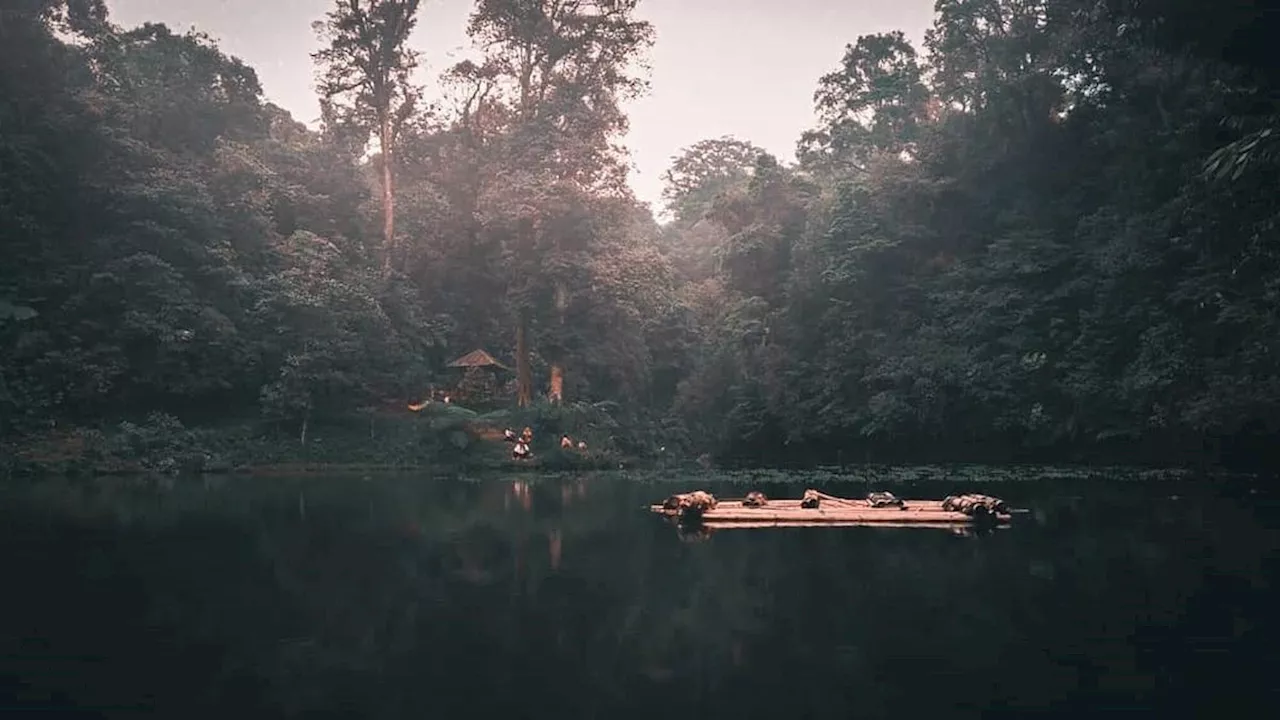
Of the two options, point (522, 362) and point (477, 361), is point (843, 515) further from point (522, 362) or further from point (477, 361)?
point (477, 361)

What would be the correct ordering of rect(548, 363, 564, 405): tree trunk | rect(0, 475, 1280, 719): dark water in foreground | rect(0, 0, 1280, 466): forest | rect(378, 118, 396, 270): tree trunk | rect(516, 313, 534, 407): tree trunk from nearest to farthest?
rect(0, 475, 1280, 719): dark water in foreground, rect(0, 0, 1280, 466): forest, rect(516, 313, 534, 407): tree trunk, rect(548, 363, 564, 405): tree trunk, rect(378, 118, 396, 270): tree trunk

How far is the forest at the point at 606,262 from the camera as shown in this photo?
2994cm

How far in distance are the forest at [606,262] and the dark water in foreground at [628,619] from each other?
12663 millimetres

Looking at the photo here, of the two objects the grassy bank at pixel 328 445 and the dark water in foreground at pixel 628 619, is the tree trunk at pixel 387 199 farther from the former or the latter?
the dark water in foreground at pixel 628 619

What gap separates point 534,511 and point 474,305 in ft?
86.5

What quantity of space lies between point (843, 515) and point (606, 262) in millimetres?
25549

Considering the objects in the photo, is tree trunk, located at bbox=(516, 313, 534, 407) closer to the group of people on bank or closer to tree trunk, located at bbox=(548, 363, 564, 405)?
tree trunk, located at bbox=(548, 363, 564, 405)

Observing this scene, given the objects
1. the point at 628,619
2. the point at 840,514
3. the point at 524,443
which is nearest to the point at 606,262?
the point at 524,443

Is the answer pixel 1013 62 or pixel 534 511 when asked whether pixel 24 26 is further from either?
pixel 1013 62

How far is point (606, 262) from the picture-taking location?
4141cm

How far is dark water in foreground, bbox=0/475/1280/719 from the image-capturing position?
6637 mm

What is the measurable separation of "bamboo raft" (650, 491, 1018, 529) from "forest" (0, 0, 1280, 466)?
908 centimetres

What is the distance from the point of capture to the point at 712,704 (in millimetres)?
6520

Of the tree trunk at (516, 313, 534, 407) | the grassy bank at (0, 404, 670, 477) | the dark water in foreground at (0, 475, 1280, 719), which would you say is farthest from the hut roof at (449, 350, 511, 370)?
the dark water in foreground at (0, 475, 1280, 719)
